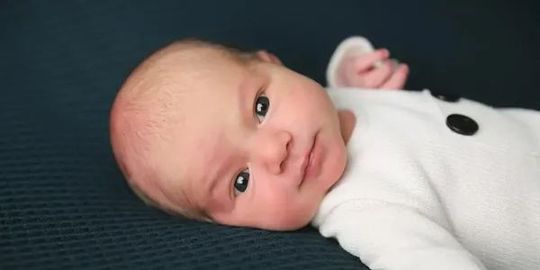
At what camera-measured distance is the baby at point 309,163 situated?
95 cm

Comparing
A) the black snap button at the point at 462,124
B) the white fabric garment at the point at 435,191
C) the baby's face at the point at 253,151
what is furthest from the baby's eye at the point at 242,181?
the black snap button at the point at 462,124

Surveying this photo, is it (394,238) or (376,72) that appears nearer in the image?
(394,238)

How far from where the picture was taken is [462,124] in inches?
41.4

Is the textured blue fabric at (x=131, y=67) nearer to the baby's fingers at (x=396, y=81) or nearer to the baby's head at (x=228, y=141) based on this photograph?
the baby's head at (x=228, y=141)

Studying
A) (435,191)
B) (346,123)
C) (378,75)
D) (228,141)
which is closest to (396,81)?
(378,75)

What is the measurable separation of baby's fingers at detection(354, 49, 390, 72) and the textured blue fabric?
154 millimetres

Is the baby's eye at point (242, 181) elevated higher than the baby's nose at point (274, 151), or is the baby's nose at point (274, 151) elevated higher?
the baby's nose at point (274, 151)

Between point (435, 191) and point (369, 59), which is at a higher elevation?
point (369, 59)

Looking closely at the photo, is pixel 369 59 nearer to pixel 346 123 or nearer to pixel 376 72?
pixel 376 72

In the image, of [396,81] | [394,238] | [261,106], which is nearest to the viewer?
[394,238]

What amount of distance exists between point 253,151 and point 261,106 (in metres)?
0.07

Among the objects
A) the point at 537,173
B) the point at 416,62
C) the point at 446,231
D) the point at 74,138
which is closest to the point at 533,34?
the point at 416,62

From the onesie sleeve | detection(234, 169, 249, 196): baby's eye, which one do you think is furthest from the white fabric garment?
detection(234, 169, 249, 196): baby's eye

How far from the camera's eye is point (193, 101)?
0.96 m
